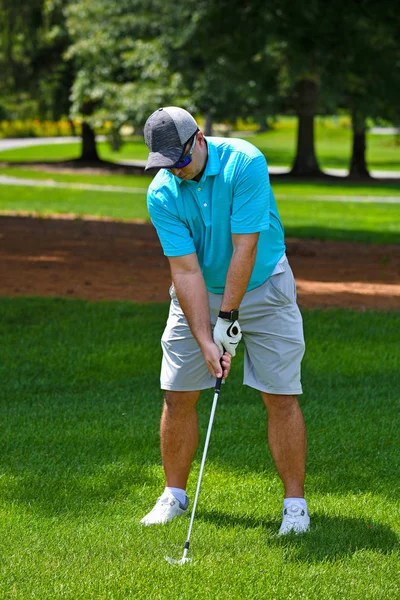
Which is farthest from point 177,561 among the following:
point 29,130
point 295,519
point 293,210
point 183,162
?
point 29,130

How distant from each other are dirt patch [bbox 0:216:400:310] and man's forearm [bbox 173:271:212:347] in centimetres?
579

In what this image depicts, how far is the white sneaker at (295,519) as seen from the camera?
4.45m

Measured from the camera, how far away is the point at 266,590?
12.8 ft

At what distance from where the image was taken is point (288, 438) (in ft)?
14.8

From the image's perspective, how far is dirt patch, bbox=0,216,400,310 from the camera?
1058 centimetres

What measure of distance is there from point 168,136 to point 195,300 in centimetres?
70

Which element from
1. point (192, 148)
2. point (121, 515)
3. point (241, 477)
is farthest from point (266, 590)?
point (192, 148)

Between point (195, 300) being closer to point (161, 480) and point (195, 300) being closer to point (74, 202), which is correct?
point (161, 480)

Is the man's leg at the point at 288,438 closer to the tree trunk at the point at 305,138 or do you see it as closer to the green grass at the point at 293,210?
the green grass at the point at 293,210

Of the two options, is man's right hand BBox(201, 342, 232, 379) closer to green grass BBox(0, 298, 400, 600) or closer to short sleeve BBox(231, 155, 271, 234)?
short sleeve BBox(231, 155, 271, 234)

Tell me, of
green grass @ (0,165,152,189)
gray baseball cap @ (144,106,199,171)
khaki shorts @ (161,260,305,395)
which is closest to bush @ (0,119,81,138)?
green grass @ (0,165,152,189)

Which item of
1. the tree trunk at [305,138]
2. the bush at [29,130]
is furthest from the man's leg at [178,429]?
the bush at [29,130]

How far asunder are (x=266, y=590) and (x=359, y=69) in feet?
40.8

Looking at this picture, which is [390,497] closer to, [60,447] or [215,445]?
[215,445]
